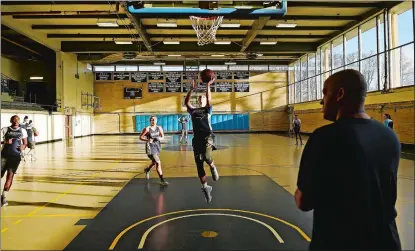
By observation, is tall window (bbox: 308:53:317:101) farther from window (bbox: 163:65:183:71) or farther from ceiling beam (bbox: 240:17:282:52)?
window (bbox: 163:65:183:71)

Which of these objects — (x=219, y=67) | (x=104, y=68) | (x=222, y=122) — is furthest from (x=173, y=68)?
(x=222, y=122)

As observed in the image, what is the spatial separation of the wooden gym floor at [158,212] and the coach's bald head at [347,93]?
677 mm

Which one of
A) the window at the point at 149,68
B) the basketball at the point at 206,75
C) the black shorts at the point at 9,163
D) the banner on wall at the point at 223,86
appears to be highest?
the window at the point at 149,68

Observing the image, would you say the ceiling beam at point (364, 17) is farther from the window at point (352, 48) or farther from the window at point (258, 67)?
the window at point (258, 67)

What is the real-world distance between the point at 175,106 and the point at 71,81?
8394mm

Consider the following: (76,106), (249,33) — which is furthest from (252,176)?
(76,106)

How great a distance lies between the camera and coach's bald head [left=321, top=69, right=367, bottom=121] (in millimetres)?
1237

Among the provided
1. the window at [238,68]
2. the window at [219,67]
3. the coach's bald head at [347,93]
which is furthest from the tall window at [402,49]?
the window at [219,67]

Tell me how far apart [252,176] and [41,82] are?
→ 60.8ft

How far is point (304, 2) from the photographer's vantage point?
43.5 feet

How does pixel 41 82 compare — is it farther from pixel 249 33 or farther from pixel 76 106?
pixel 249 33

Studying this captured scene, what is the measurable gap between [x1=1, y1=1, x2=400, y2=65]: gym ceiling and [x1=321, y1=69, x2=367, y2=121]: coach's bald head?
10741 millimetres

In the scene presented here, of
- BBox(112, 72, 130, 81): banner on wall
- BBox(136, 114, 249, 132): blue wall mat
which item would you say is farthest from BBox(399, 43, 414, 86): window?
BBox(112, 72, 130, 81): banner on wall

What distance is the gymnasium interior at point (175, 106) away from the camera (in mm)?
4047
